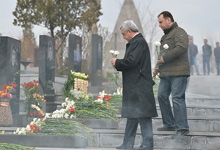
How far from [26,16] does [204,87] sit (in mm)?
14181

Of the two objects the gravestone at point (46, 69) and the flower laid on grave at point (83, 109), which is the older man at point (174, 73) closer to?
the flower laid on grave at point (83, 109)

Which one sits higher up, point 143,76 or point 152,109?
point 143,76

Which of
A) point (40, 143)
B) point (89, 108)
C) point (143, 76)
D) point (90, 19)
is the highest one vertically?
point (90, 19)

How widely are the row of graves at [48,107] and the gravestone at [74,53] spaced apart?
1.49 meters

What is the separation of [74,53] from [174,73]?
20.9 feet

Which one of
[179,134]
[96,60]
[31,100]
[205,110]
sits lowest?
[179,134]

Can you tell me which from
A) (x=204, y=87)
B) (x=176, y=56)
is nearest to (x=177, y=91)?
(x=176, y=56)

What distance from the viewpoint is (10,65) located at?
822cm

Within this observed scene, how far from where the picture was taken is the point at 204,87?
15023 millimetres

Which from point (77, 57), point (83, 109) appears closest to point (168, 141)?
point (83, 109)

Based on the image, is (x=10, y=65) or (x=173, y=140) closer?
(x=173, y=140)

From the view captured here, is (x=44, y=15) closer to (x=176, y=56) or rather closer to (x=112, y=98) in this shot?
(x=112, y=98)

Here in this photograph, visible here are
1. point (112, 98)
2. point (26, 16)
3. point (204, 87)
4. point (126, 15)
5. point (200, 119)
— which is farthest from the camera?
point (26, 16)

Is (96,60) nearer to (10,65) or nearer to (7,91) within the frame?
(10,65)
